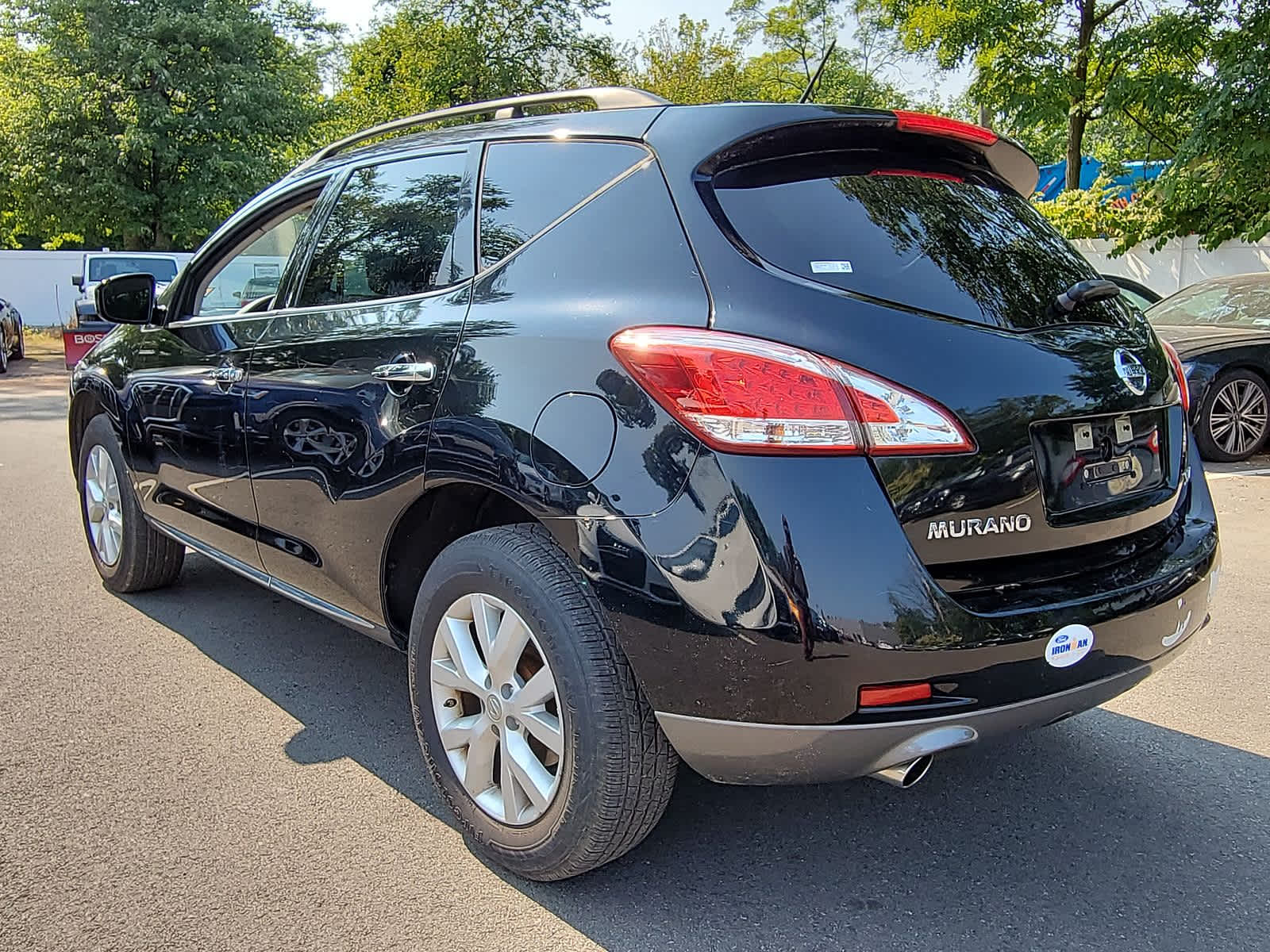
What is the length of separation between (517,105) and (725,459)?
5.14 ft

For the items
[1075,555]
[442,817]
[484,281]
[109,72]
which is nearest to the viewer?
[1075,555]

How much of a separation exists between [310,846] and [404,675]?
119 cm

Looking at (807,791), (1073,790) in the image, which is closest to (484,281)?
(807,791)

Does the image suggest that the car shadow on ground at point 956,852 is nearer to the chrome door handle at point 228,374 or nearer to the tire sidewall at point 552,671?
the tire sidewall at point 552,671

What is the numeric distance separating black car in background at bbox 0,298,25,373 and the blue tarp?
15.0 metres

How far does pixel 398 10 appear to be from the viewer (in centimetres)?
2689

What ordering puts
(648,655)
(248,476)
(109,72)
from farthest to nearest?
(109,72)
(248,476)
(648,655)

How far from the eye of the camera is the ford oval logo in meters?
2.55

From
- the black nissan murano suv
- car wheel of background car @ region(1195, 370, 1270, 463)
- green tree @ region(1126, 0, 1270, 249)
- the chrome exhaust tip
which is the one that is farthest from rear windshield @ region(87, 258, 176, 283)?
the chrome exhaust tip

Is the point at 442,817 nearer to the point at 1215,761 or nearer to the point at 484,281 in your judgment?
the point at 484,281

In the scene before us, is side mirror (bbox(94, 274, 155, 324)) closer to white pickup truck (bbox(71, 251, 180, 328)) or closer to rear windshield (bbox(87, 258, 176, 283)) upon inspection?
rear windshield (bbox(87, 258, 176, 283))

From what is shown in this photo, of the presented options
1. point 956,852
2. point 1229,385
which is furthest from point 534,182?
point 1229,385

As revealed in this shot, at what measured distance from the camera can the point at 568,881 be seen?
2619mm

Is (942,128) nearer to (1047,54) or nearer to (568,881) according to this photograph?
(568,881)
